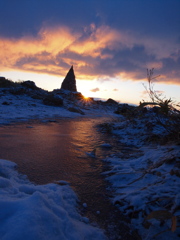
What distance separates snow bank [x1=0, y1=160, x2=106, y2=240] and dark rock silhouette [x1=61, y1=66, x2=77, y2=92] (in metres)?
23.2

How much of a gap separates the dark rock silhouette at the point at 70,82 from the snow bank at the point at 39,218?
76.0ft

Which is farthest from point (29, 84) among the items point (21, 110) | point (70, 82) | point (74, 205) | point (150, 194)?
point (150, 194)

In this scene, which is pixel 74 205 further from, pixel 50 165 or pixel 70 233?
pixel 50 165

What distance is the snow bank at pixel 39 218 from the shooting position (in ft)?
2.37

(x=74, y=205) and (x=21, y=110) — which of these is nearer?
(x=74, y=205)

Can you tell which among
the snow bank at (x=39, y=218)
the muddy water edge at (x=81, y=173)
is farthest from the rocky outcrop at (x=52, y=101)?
the snow bank at (x=39, y=218)

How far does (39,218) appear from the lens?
822mm

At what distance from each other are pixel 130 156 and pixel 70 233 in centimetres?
173

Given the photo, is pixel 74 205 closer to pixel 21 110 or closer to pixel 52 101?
pixel 21 110

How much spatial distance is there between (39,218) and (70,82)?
2393 centimetres

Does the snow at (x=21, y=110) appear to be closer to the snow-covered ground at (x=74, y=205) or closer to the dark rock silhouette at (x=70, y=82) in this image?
the snow-covered ground at (x=74, y=205)

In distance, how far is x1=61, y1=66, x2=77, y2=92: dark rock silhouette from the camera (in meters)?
23.7

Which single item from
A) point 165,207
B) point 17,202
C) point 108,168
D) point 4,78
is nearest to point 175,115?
point 108,168

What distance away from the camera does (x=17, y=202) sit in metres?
0.90
